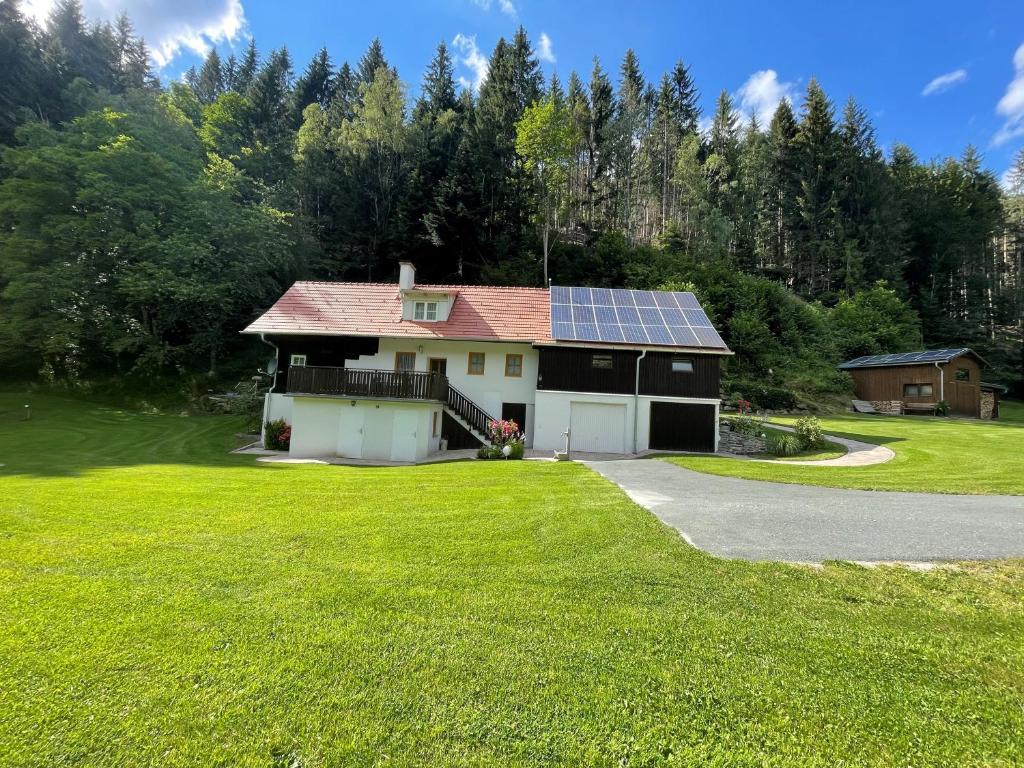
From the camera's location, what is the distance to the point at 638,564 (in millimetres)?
4707

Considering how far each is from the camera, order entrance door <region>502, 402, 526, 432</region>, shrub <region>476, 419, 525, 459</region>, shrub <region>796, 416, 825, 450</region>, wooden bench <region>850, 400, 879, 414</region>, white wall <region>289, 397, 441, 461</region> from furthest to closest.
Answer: wooden bench <region>850, 400, 879, 414</region>
entrance door <region>502, 402, 526, 432</region>
shrub <region>796, 416, 825, 450</region>
white wall <region>289, 397, 441, 461</region>
shrub <region>476, 419, 525, 459</region>

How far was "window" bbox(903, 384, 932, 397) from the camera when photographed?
1059 inches

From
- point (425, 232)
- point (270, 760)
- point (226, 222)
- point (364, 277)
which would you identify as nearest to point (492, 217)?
point (425, 232)

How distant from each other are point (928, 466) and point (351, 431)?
17.8 metres

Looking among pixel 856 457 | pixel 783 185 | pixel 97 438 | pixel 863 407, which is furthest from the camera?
pixel 783 185

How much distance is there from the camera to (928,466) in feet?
38.9

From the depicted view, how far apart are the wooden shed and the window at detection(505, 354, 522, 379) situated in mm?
26266

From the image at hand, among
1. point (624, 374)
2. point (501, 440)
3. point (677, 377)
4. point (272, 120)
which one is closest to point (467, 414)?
point (501, 440)

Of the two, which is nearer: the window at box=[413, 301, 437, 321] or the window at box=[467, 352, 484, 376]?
the window at box=[467, 352, 484, 376]

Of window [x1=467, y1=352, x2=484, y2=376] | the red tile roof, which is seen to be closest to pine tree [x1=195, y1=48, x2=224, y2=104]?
the red tile roof

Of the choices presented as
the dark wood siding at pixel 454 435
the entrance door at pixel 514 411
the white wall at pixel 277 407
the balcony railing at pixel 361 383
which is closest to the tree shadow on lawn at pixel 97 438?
the white wall at pixel 277 407

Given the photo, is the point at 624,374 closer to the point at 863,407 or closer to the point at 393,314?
the point at 393,314

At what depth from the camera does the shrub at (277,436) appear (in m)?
16.7

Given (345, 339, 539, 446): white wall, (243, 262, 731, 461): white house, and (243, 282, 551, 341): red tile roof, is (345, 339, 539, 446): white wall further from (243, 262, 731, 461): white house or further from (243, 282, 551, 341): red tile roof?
(243, 282, 551, 341): red tile roof
